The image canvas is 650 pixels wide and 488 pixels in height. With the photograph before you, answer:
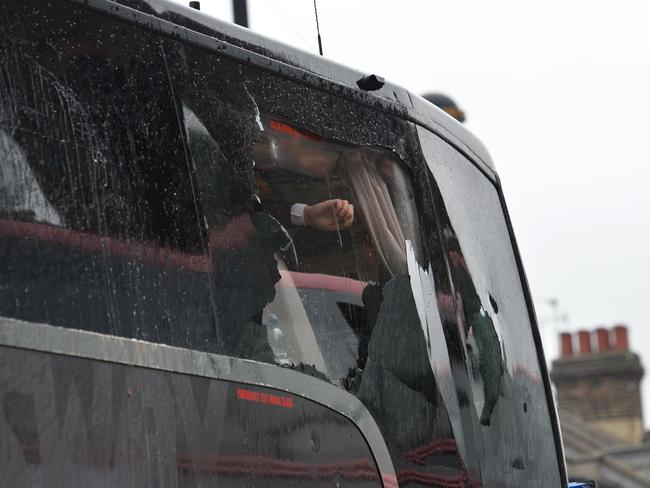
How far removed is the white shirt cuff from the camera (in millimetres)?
4023

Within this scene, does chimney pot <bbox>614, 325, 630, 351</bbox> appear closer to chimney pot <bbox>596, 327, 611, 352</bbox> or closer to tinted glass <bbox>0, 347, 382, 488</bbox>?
chimney pot <bbox>596, 327, 611, 352</bbox>

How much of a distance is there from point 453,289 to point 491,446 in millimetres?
483

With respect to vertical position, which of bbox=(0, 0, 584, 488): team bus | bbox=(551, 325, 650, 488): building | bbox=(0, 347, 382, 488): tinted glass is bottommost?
bbox=(0, 347, 382, 488): tinted glass

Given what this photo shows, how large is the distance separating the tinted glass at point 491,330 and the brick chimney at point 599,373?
32640mm

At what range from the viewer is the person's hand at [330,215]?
161 inches

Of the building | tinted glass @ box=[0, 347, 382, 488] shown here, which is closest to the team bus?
tinted glass @ box=[0, 347, 382, 488]

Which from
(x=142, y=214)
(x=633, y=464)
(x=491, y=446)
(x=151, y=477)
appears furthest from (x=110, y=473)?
(x=633, y=464)

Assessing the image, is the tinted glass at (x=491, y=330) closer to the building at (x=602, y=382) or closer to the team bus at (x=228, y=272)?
Answer: the team bus at (x=228, y=272)

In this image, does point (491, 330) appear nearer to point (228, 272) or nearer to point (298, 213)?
point (298, 213)

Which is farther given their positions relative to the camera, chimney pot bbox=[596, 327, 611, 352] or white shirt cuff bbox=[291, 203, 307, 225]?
chimney pot bbox=[596, 327, 611, 352]

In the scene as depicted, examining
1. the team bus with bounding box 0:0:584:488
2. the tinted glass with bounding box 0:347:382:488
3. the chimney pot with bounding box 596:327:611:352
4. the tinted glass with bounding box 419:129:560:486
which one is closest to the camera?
the tinted glass with bounding box 0:347:382:488

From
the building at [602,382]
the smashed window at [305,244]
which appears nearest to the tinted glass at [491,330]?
the smashed window at [305,244]

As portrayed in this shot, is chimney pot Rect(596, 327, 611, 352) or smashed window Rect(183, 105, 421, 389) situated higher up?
chimney pot Rect(596, 327, 611, 352)

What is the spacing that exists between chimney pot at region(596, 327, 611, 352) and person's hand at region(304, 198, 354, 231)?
3399 centimetres
